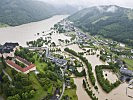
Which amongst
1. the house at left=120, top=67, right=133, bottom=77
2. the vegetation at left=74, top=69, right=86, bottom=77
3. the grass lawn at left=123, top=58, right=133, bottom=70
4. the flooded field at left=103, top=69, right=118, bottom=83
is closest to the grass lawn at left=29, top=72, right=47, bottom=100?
the vegetation at left=74, top=69, right=86, bottom=77

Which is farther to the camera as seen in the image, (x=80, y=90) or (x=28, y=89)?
(x=80, y=90)

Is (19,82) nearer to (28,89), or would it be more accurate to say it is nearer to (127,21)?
(28,89)

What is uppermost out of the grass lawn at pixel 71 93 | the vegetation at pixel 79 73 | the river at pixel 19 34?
the river at pixel 19 34

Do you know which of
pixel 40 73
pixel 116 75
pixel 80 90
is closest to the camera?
pixel 80 90

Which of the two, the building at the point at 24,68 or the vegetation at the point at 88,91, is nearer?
the vegetation at the point at 88,91

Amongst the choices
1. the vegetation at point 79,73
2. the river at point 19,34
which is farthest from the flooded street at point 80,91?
the river at point 19,34

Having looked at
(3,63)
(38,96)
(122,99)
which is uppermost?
(3,63)

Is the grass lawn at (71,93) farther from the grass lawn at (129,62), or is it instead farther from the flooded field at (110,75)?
the grass lawn at (129,62)

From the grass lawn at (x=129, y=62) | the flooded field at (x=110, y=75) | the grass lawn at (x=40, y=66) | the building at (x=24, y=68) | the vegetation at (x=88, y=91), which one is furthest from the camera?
the grass lawn at (x=129, y=62)

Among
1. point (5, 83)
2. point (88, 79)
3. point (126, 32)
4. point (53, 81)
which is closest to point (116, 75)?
point (88, 79)

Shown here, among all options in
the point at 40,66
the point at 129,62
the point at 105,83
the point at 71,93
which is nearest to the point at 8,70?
the point at 40,66

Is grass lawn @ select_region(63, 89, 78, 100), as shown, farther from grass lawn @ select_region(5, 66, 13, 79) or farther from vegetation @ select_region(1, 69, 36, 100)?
grass lawn @ select_region(5, 66, 13, 79)
